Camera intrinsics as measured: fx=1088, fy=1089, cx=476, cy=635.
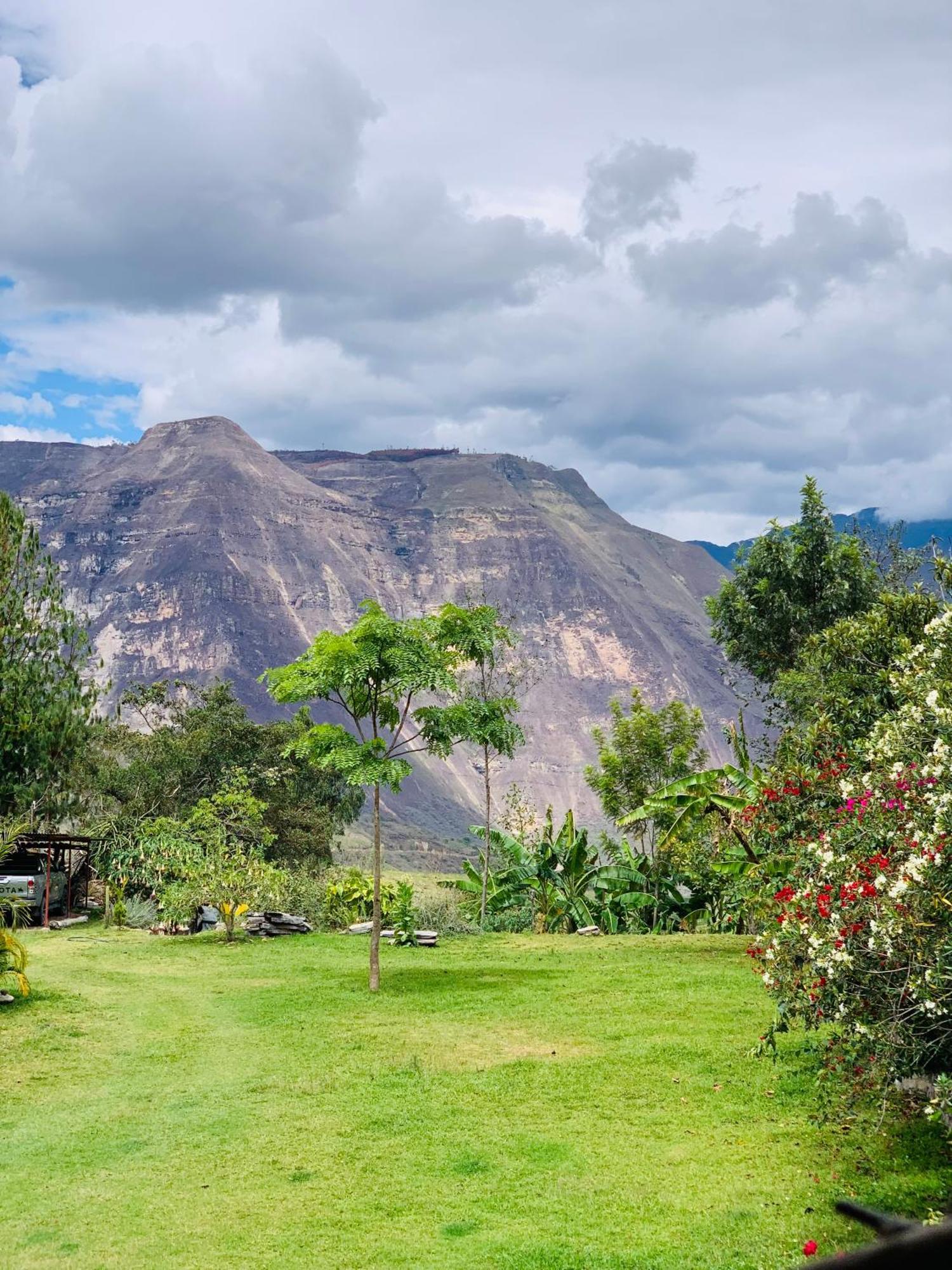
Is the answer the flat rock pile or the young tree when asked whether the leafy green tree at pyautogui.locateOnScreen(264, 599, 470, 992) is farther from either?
the flat rock pile

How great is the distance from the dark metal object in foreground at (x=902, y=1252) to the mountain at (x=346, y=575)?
368 feet

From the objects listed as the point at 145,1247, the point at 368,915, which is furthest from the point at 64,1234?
the point at 368,915

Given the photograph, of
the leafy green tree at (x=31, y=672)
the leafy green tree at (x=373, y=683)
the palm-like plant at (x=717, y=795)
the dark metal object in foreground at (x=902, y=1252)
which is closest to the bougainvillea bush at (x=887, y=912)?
the dark metal object in foreground at (x=902, y=1252)

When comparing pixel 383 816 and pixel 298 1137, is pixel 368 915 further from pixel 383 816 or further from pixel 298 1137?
pixel 383 816

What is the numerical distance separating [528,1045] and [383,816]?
94092 millimetres

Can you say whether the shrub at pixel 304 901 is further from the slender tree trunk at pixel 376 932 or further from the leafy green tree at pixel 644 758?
the slender tree trunk at pixel 376 932

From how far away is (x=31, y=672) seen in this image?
28.8m

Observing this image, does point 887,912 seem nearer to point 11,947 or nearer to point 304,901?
point 11,947

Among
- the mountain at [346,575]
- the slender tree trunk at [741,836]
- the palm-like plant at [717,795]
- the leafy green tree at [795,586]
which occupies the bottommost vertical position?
the slender tree trunk at [741,836]

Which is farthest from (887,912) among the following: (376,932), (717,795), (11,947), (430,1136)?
(11,947)

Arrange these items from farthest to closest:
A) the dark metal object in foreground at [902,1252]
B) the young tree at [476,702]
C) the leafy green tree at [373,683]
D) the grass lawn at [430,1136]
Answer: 1. the young tree at [476,702]
2. the leafy green tree at [373,683]
3. the grass lawn at [430,1136]
4. the dark metal object in foreground at [902,1252]

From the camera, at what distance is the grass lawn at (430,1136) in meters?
7.76

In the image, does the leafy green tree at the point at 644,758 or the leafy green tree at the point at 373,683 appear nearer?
the leafy green tree at the point at 373,683

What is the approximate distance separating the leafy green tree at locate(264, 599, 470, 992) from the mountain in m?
95.4
